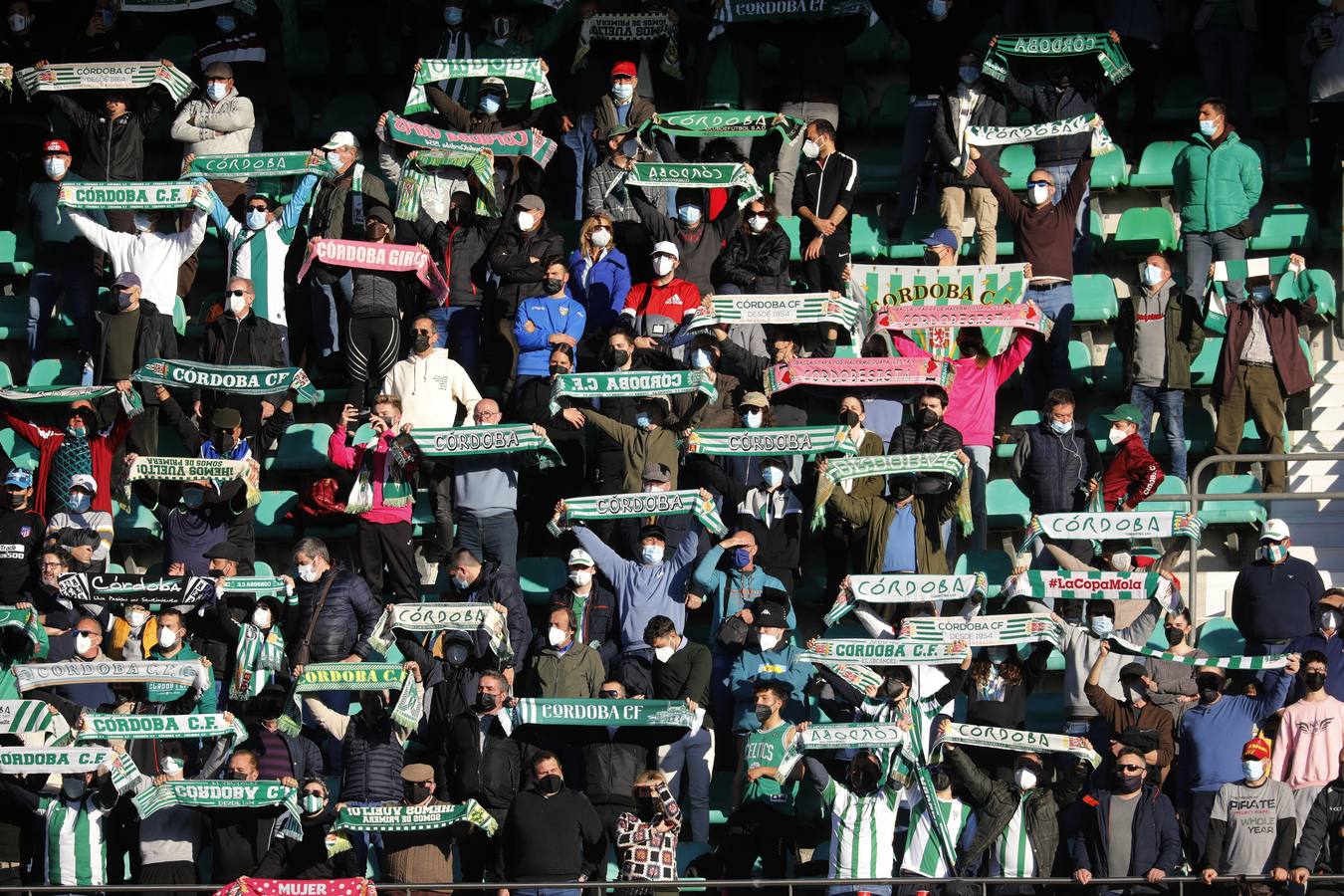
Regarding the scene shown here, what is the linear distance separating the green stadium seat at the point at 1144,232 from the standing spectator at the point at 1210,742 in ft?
14.7

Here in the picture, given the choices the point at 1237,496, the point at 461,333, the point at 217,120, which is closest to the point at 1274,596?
the point at 1237,496

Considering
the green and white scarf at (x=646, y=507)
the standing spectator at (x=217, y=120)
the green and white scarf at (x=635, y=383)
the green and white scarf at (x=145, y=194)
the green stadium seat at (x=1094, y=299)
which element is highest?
the standing spectator at (x=217, y=120)

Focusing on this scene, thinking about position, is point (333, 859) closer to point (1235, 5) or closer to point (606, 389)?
point (606, 389)

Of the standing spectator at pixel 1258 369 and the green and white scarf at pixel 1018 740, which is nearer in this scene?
the green and white scarf at pixel 1018 740

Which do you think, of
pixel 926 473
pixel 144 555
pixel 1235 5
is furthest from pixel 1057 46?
pixel 144 555

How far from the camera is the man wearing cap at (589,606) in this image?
1734cm

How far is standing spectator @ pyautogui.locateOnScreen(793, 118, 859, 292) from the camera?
63.1 ft

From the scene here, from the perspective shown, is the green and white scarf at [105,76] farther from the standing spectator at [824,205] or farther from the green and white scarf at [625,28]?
the standing spectator at [824,205]

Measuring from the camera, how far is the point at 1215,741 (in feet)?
52.8

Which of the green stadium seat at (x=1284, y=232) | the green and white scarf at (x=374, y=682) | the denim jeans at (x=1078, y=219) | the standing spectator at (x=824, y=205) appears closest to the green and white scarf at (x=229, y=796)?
the green and white scarf at (x=374, y=682)

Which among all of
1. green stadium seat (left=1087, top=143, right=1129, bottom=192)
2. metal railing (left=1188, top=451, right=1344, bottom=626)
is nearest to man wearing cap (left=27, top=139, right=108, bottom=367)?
green stadium seat (left=1087, top=143, right=1129, bottom=192)

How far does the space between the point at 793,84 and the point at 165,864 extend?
7435 millimetres

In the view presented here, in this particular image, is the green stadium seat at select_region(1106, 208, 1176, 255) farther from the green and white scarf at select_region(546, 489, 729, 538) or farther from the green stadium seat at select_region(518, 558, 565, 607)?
the green stadium seat at select_region(518, 558, 565, 607)

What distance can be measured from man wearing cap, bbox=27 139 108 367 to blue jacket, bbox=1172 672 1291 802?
333 inches
